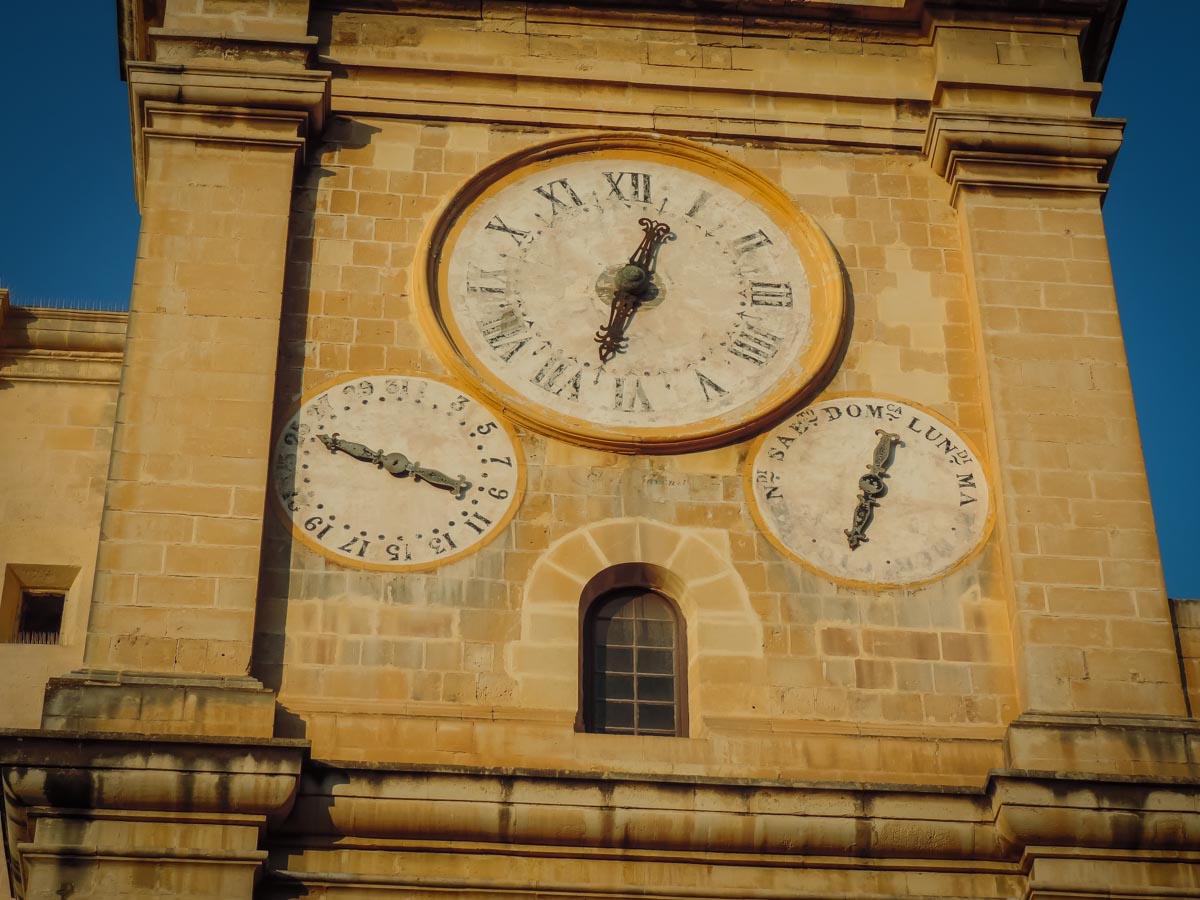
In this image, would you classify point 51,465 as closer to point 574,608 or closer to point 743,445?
point 574,608

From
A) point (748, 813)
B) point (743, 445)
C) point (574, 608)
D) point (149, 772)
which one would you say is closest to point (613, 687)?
point (574, 608)

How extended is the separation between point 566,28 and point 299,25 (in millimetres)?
2165

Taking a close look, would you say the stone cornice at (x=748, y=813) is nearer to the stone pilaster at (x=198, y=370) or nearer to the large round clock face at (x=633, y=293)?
the stone pilaster at (x=198, y=370)

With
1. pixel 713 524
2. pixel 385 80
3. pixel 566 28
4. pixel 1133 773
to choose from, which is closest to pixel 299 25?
pixel 385 80

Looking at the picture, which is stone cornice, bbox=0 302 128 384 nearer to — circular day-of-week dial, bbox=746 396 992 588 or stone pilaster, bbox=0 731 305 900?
stone pilaster, bbox=0 731 305 900

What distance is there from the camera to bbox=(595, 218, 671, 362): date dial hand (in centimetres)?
1805

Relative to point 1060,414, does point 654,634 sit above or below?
below

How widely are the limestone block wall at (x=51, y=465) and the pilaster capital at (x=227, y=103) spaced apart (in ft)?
5.89

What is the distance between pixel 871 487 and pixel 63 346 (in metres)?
6.53

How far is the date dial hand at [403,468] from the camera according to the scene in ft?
56.2

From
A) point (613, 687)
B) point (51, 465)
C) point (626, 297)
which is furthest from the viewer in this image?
point (51, 465)

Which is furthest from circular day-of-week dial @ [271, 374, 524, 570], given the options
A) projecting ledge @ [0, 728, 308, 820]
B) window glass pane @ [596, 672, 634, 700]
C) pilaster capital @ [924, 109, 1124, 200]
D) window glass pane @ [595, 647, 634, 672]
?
pilaster capital @ [924, 109, 1124, 200]

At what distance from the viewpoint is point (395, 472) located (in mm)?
17109

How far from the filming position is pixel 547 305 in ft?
59.8
